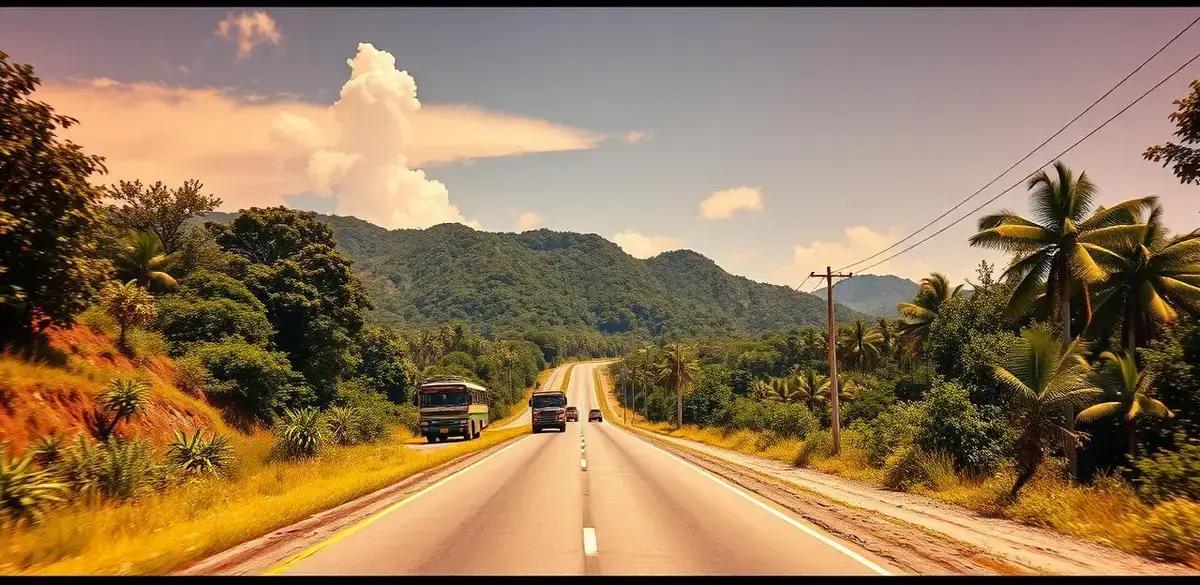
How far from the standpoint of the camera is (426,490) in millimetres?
16203

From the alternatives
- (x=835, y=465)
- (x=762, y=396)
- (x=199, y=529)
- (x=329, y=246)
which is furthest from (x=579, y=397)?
(x=199, y=529)

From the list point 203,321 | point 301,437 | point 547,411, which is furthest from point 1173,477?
point 547,411

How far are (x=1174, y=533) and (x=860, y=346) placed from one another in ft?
294

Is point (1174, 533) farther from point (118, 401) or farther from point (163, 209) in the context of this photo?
point (163, 209)

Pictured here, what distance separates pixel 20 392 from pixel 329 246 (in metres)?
37.2

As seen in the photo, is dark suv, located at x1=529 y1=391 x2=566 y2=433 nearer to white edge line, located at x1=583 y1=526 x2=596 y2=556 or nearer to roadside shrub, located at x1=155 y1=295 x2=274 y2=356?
roadside shrub, located at x1=155 y1=295 x2=274 y2=356

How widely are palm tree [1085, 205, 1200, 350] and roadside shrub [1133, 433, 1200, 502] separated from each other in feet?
64.3

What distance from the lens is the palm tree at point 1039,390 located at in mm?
13539

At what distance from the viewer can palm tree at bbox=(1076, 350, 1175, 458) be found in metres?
19.8

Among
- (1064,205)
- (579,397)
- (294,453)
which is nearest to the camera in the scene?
(294,453)

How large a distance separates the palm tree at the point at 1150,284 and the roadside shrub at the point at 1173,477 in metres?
19.6

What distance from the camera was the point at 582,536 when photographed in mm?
9828

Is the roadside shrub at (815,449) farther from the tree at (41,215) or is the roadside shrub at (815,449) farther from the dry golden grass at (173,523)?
the tree at (41,215)

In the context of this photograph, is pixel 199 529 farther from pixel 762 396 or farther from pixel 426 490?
pixel 762 396
